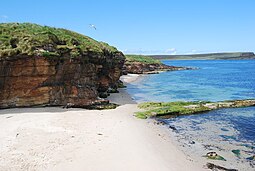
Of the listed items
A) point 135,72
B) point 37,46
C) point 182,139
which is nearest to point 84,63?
point 37,46

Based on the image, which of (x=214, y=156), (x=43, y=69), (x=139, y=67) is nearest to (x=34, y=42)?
(x=43, y=69)

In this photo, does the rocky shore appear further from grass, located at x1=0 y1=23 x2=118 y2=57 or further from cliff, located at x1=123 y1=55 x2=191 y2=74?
cliff, located at x1=123 y1=55 x2=191 y2=74

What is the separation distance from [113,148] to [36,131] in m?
6.04

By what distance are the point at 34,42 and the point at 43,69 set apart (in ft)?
9.83

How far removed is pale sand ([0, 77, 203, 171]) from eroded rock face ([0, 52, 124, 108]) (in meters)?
2.27

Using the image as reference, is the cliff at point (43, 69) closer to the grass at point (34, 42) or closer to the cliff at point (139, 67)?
the grass at point (34, 42)

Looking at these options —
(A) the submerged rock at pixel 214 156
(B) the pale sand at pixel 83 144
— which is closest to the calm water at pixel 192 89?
(B) the pale sand at pixel 83 144

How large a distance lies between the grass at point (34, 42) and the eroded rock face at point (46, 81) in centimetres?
62

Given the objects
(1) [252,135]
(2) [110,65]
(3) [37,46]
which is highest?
Answer: (3) [37,46]

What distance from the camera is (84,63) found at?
1286 inches

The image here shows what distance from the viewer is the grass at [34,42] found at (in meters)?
27.9

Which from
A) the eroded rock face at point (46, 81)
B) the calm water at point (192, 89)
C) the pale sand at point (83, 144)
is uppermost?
the eroded rock face at point (46, 81)

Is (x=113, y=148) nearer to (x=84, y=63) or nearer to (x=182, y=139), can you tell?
(x=182, y=139)

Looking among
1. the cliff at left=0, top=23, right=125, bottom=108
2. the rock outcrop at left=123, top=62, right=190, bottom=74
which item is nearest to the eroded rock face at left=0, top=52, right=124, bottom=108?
the cliff at left=0, top=23, right=125, bottom=108
